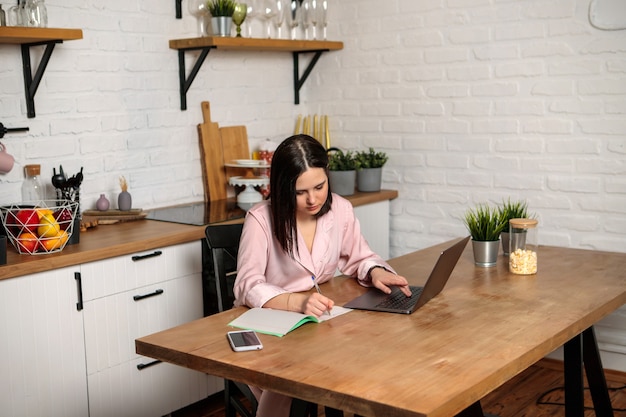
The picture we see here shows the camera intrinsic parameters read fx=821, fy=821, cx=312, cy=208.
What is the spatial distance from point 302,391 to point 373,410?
186 millimetres

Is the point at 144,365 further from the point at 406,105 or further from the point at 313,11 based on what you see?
the point at 313,11

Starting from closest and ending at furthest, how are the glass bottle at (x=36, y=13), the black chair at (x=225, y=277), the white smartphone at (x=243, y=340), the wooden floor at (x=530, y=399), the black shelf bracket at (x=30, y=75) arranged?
1. the white smartphone at (x=243, y=340)
2. the black chair at (x=225, y=277)
3. the glass bottle at (x=36, y=13)
4. the black shelf bracket at (x=30, y=75)
5. the wooden floor at (x=530, y=399)

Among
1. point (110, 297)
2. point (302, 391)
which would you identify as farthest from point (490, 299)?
point (110, 297)

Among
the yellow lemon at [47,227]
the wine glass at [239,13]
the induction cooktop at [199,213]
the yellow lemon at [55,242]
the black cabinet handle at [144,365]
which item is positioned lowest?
the black cabinet handle at [144,365]

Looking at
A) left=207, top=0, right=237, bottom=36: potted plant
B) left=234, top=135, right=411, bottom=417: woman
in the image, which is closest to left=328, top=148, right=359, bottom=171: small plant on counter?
→ left=207, top=0, right=237, bottom=36: potted plant

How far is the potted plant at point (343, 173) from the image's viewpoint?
13.4 feet

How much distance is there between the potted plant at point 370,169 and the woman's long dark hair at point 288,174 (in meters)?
1.66

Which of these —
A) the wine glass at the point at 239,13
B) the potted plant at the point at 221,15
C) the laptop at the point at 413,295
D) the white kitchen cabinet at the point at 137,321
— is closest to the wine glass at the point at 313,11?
the wine glass at the point at 239,13

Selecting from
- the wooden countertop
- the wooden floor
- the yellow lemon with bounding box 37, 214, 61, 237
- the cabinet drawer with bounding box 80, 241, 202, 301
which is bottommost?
the wooden floor

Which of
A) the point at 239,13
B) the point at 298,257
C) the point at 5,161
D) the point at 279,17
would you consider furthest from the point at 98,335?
the point at 279,17

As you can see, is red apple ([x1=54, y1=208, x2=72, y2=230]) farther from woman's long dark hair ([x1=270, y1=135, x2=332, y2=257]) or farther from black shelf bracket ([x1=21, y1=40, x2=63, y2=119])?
woman's long dark hair ([x1=270, y1=135, x2=332, y2=257])

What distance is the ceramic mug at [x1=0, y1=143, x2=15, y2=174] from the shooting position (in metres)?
3.03

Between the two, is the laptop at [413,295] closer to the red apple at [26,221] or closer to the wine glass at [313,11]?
the red apple at [26,221]

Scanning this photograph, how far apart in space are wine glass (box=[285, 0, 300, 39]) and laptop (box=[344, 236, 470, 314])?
2.16 metres
